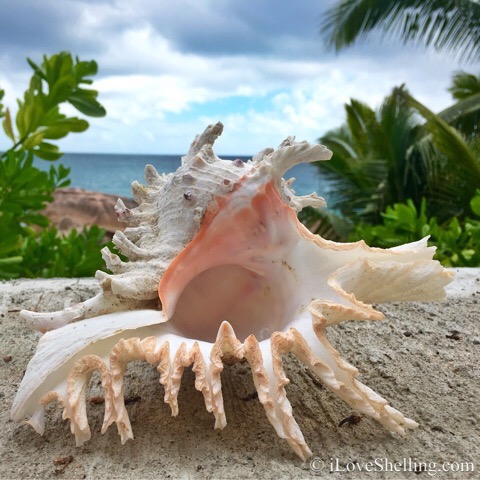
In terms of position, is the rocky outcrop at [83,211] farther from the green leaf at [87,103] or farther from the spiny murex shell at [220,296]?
the spiny murex shell at [220,296]

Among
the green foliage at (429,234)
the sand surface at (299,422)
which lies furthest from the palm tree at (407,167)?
the sand surface at (299,422)

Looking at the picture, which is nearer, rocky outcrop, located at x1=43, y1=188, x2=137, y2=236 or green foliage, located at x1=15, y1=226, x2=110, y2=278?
green foliage, located at x1=15, y1=226, x2=110, y2=278

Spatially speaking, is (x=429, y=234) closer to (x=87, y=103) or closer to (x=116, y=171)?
(x=87, y=103)

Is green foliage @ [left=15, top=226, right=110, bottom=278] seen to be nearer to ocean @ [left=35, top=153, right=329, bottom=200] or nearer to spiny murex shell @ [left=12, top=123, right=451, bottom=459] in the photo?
spiny murex shell @ [left=12, top=123, right=451, bottom=459]

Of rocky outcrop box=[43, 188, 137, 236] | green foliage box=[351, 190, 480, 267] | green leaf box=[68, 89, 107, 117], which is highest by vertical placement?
green leaf box=[68, 89, 107, 117]

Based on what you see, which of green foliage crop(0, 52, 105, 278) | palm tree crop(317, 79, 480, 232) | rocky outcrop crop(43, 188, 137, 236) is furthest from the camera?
palm tree crop(317, 79, 480, 232)

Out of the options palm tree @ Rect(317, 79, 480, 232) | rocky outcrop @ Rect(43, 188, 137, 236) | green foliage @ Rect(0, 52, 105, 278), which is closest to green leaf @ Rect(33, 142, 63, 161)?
green foliage @ Rect(0, 52, 105, 278)
